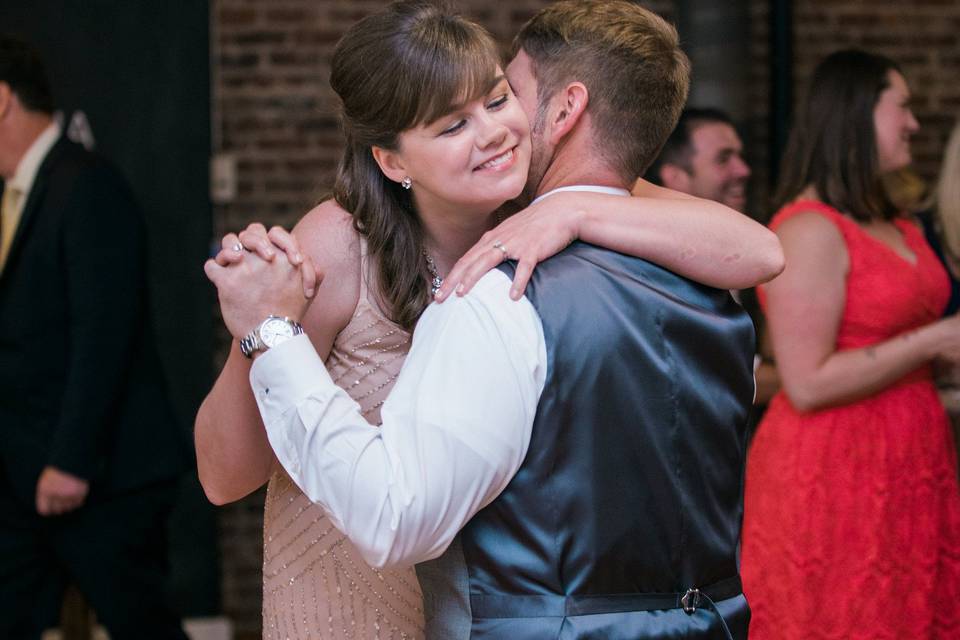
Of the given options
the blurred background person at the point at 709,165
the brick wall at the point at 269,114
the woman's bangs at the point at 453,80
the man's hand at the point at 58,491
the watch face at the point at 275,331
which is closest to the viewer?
the watch face at the point at 275,331

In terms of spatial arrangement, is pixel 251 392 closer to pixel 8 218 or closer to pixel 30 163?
pixel 30 163

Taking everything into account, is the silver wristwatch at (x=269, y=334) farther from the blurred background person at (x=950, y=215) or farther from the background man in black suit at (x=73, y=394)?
the blurred background person at (x=950, y=215)

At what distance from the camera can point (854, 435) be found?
9.76 ft

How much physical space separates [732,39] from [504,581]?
3.28 metres

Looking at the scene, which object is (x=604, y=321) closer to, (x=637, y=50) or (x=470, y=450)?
(x=470, y=450)

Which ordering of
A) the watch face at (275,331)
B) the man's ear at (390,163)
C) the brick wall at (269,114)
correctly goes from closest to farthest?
the watch face at (275,331), the man's ear at (390,163), the brick wall at (269,114)

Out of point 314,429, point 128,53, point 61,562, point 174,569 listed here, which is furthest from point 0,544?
point 314,429

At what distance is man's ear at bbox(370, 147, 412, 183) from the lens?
177 cm

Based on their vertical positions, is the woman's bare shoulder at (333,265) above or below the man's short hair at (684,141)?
above

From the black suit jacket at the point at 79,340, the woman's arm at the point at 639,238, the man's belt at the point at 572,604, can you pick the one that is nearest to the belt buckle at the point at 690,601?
the man's belt at the point at 572,604

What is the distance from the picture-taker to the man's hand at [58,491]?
11.5 ft

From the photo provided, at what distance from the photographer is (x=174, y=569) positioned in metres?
4.89

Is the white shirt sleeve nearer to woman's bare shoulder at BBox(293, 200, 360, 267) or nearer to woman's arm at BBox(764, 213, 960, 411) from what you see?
woman's bare shoulder at BBox(293, 200, 360, 267)

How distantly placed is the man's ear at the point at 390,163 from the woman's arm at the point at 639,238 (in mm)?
212
